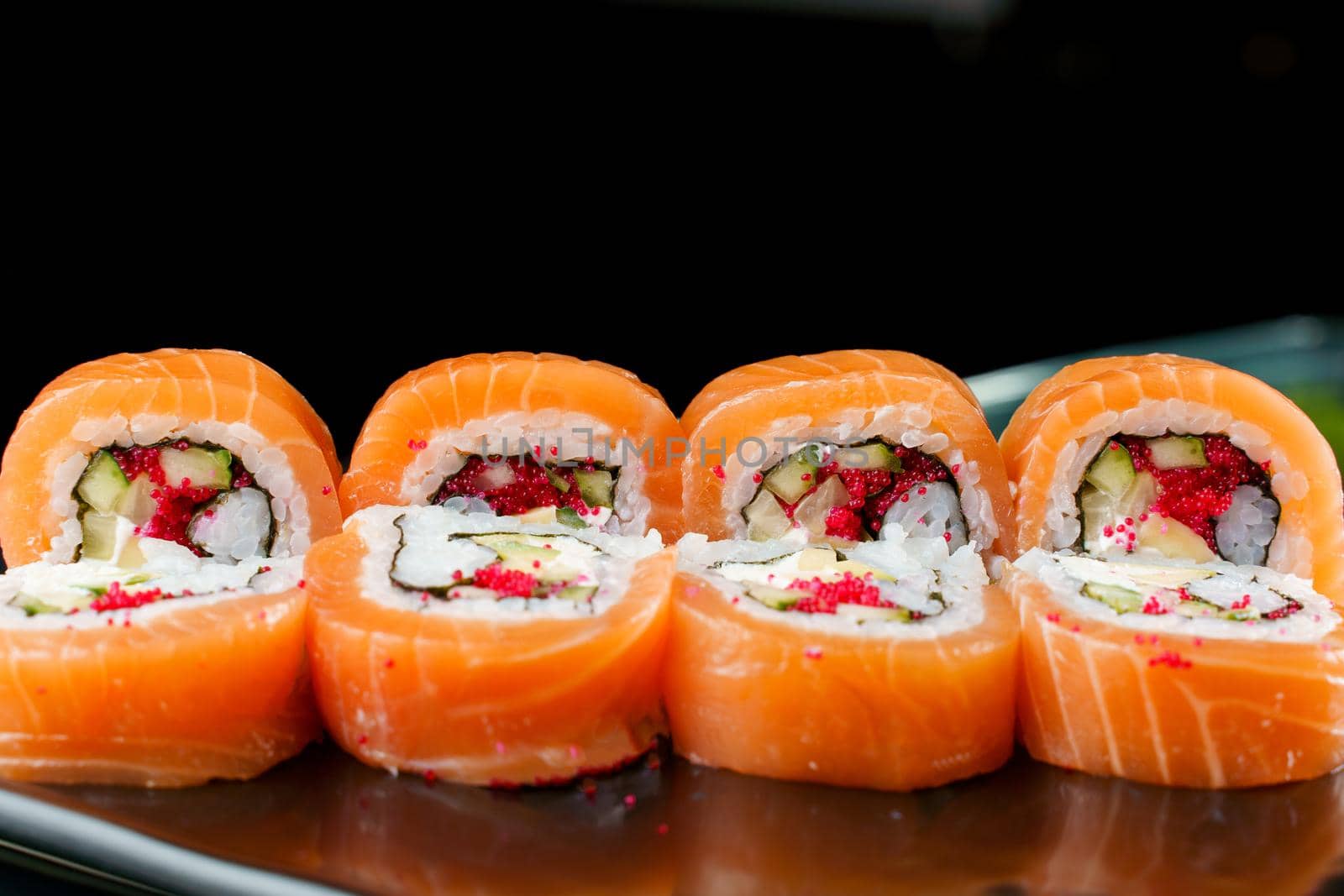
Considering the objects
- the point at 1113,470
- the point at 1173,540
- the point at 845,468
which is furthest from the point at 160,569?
the point at 1173,540

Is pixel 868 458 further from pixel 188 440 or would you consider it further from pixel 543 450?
pixel 188 440

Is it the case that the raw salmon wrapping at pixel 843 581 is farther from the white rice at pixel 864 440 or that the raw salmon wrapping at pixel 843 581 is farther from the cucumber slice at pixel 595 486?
the cucumber slice at pixel 595 486

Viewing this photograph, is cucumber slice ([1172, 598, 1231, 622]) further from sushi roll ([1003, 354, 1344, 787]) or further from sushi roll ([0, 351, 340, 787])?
sushi roll ([0, 351, 340, 787])

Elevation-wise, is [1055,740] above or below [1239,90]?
below

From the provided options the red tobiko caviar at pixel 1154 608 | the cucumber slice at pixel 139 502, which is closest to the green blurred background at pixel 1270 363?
the red tobiko caviar at pixel 1154 608

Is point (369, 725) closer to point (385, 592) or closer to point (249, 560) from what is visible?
point (385, 592)

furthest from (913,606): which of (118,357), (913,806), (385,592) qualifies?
(118,357)
